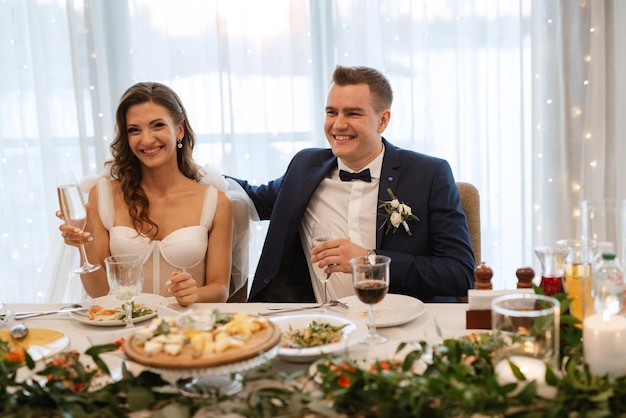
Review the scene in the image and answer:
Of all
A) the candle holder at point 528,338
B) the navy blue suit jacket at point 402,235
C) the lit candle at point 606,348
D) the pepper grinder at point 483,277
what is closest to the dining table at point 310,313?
the pepper grinder at point 483,277

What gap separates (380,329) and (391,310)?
0.45ft

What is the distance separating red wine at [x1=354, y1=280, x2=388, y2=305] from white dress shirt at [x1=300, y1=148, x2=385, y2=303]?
39.8 inches

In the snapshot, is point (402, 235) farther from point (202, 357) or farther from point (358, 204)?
point (202, 357)

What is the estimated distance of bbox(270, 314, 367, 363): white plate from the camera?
5.38ft

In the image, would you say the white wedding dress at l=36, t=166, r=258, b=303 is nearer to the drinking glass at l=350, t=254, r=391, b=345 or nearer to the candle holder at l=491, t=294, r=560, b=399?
the drinking glass at l=350, t=254, r=391, b=345

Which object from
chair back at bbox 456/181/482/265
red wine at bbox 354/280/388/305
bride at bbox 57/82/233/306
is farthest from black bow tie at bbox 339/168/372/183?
red wine at bbox 354/280/388/305

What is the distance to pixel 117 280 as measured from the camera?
6.36ft

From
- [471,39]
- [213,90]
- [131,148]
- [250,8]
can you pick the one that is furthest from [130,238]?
[471,39]

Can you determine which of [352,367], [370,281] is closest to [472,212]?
[370,281]

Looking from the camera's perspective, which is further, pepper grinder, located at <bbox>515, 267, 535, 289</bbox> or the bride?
the bride

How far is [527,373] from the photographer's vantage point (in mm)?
1394

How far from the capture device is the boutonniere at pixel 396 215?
267cm

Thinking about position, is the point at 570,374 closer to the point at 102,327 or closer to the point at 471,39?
the point at 102,327

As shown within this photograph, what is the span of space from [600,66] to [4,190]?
11.5 feet
